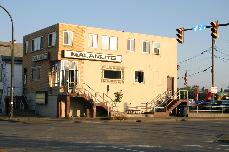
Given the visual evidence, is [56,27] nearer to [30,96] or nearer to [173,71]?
[30,96]

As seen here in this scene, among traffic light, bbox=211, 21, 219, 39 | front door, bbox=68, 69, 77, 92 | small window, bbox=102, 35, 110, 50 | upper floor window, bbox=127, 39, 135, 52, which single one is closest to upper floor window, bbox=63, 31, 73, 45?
front door, bbox=68, 69, 77, 92

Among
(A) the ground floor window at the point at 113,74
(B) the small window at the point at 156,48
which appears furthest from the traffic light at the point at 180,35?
(B) the small window at the point at 156,48

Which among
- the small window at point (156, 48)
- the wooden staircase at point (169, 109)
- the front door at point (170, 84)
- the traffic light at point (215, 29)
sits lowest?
the wooden staircase at point (169, 109)

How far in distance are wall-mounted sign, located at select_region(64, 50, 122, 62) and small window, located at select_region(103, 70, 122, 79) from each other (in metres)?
1.16

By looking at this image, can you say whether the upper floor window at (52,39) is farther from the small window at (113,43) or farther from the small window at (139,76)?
the small window at (139,76)

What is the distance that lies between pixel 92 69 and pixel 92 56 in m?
1.25

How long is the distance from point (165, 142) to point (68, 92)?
20101 mm

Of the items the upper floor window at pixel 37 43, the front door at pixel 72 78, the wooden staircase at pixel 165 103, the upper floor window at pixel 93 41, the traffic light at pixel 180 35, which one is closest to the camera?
the traffic light at pixel 180 35

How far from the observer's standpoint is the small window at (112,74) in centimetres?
4191

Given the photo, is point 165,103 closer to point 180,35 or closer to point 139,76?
point 139,76

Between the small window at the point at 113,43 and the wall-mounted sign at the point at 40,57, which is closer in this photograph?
the wall-mounted sign at the point at 40,57

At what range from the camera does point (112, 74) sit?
42.3 metres

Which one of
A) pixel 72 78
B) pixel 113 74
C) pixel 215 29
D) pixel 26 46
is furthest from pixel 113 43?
pixel 215 29

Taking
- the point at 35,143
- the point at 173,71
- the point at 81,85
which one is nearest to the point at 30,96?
the point at 81,85
